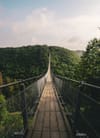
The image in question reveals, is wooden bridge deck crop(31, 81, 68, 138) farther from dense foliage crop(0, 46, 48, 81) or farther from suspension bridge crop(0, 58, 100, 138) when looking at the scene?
dense foliage crop(0, 46, 48, 81)

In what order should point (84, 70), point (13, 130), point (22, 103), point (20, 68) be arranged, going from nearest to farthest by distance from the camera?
point (13, 130), point (22, 103), point (84, 70), point (20, 68)

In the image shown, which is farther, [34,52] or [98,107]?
[34,52]

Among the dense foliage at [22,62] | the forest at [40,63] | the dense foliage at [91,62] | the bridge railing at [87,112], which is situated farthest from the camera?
the dense foliage at [22,62]

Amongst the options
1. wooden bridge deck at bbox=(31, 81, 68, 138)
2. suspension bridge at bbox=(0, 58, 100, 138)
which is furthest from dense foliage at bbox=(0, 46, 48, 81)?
suspension bridge at bbox=(0, 58, 100, 138)

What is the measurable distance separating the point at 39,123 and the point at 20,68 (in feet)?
243

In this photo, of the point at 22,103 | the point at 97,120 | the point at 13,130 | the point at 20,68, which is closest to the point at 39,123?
the point at 22,103

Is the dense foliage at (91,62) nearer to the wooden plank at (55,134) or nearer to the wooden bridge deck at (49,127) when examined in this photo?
the wooden bridge deck at (49,127)

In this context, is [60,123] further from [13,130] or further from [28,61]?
[28,61]

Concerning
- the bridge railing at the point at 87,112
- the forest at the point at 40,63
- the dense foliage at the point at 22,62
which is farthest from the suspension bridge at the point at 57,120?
the dense foliage at the point at 22,62

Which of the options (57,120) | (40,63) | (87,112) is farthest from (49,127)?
(40,63)

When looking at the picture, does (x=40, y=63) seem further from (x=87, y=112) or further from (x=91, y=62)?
(x=87, y=112)

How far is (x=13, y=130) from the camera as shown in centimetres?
330

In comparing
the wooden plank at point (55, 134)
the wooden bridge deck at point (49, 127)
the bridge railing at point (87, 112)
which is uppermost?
the bridge railing at point (87, 112)

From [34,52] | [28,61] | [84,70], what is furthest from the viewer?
[34,52]
